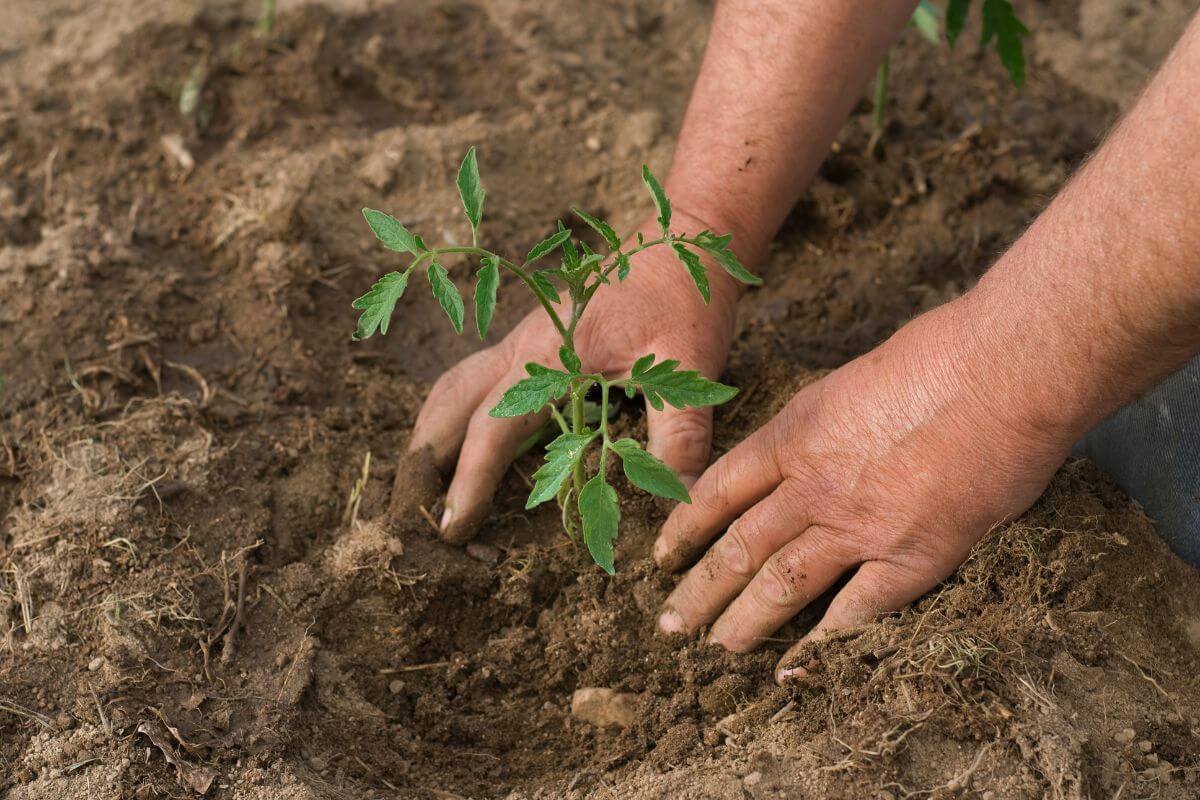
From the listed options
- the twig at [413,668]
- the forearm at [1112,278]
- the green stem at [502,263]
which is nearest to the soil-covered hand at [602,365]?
the twig at [413,668]

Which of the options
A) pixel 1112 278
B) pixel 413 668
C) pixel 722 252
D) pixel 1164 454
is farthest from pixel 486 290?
pixel 1164 454

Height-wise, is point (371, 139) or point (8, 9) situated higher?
point (371, 139)

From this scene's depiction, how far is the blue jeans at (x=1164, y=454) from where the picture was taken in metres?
2.06

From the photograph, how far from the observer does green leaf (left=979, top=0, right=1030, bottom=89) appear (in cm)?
255

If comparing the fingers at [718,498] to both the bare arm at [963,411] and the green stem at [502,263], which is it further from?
the green stem at [502,263]

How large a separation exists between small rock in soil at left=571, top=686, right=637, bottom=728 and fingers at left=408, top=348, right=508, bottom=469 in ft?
1.93

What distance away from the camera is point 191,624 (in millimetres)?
2006

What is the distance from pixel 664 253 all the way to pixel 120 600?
1274mm

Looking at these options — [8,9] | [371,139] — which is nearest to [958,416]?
[371,139]

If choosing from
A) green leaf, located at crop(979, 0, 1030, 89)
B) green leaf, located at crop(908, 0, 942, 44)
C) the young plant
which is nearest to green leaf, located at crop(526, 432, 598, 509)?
the young plant

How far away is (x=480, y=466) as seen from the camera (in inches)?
86.2

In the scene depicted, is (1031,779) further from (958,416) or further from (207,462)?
(207,462)

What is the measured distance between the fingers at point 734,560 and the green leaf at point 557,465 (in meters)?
0.43

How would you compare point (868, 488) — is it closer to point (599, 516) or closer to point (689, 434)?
point (689, 434)
